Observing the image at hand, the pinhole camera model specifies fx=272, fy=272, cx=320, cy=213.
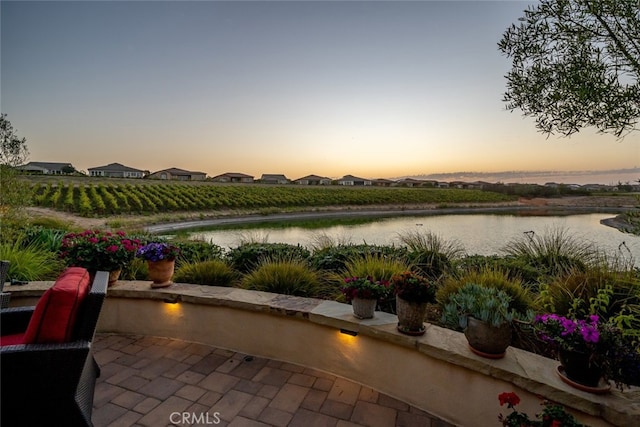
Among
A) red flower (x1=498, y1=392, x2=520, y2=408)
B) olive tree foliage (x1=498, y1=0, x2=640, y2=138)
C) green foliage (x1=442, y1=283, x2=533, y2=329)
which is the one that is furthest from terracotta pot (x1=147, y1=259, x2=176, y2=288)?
olive tree foliage (x1=498, y1=0, x2=640, y2=138)

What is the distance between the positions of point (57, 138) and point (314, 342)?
11.8 meters

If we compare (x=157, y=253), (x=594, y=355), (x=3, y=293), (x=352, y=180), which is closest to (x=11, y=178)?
(x=3, y=293)

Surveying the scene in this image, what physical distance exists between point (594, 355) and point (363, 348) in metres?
1.25

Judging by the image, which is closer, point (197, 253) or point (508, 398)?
point (508, 398)

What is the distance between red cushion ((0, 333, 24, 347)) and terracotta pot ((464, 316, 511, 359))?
2713mm

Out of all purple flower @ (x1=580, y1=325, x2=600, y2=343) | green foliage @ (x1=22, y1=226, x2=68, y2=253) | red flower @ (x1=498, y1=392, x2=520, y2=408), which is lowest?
red flower @ (x1=498, y1=392, x2=520, y2=408)

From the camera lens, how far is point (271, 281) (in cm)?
287

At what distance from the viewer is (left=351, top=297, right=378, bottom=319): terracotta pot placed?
6.61 feet

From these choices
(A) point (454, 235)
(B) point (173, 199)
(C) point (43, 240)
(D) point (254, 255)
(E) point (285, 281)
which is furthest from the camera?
(B) point (173, 199)

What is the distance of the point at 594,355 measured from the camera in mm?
1268

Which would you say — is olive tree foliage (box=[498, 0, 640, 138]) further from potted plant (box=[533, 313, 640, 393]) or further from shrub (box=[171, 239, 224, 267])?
shrub (box=[171, 239, 224, 267])

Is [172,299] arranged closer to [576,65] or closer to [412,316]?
[412,316]

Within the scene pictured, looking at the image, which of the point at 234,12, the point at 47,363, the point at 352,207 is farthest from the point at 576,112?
the point at 352,207

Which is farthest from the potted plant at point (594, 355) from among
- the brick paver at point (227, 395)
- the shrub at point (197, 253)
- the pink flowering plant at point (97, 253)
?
the shrub at point (197, 253)
